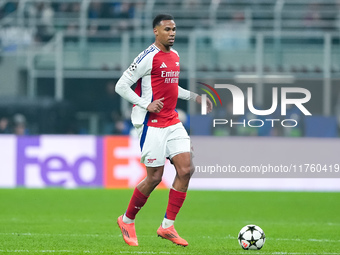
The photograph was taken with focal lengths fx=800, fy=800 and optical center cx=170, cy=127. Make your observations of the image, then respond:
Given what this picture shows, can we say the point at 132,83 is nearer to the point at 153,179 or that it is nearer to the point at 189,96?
the point at 189,96

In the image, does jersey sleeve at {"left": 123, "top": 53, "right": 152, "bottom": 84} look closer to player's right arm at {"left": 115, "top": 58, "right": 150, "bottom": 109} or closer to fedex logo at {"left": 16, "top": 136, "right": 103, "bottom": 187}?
player's right arm at {"left": 115, "top": 58, "right": 150, "bottom": 109}

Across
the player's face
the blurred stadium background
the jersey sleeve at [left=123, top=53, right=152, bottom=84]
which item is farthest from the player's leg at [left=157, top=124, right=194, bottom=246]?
the blurred stadium background

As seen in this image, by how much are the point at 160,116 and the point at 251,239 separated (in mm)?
1390

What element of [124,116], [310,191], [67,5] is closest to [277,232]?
[310,191]

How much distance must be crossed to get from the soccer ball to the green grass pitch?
10 centimetres

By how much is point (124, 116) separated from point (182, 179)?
37.5 feet

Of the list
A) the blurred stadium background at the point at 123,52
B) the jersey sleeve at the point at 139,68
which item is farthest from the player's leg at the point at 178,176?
the blurred stadium background at the point at 123,52

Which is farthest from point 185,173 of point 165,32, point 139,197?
point 165,32

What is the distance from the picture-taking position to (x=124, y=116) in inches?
734

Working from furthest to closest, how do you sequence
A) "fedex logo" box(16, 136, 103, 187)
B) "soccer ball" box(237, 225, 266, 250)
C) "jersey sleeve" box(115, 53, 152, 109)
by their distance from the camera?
"fedex logo" box(16, 136, 103, 187)
"jersey sleeve" box(115, 53, 152, 109)
"soccer ball" box(237, 225, 266, 250)

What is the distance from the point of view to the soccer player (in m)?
7.25

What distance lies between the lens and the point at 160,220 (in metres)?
10.8

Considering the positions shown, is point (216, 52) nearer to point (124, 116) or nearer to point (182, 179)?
point (124, 116)

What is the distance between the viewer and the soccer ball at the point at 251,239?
7.08m
